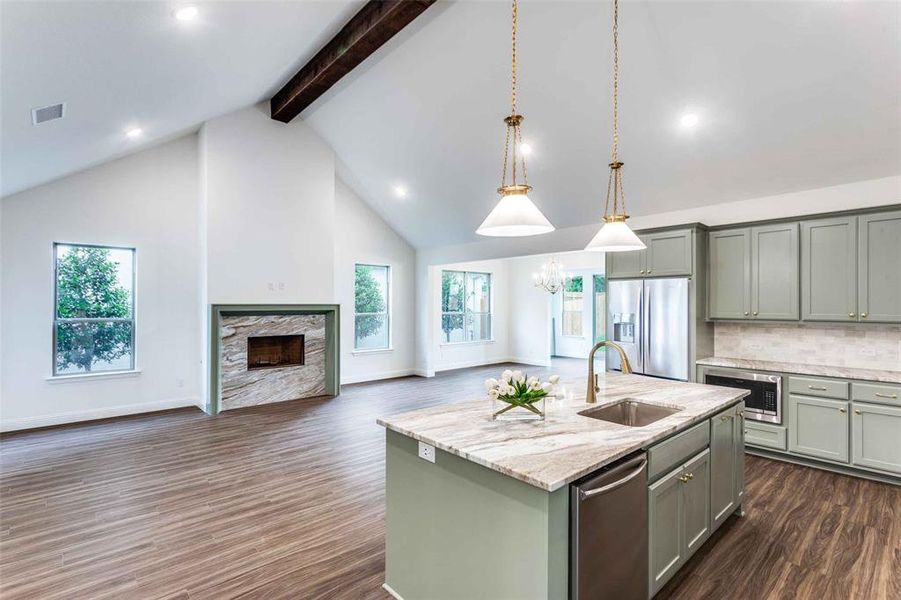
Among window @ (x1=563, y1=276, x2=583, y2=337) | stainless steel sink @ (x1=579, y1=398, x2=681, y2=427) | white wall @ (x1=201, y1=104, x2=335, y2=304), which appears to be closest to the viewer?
stainless steel sink @ (x1=579, y1=398, x2=681, y2=427)

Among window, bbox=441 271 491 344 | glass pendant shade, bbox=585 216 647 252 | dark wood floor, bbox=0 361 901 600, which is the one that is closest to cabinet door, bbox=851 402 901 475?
dark wood floor, bbox=0 361 901 600

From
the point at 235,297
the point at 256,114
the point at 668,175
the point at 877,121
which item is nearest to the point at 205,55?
the point at 256,114

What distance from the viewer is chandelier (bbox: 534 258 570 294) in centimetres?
982

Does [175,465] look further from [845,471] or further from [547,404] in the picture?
[845,471]

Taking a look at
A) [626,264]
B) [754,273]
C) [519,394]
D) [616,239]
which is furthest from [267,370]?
[754,273]

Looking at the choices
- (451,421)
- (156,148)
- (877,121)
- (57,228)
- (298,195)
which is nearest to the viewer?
(451,421)

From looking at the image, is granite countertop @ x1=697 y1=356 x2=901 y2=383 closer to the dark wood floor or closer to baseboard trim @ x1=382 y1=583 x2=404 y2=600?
the dark wood floor

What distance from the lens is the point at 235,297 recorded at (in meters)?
6.33

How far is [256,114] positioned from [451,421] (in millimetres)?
6101

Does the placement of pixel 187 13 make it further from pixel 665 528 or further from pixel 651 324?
pixel 651 324

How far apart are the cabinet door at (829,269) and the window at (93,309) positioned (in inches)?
311

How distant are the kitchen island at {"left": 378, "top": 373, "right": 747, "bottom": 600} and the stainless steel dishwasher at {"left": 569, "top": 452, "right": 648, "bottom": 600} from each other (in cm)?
4

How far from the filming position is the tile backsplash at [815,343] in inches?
164

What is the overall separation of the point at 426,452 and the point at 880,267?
437cm
